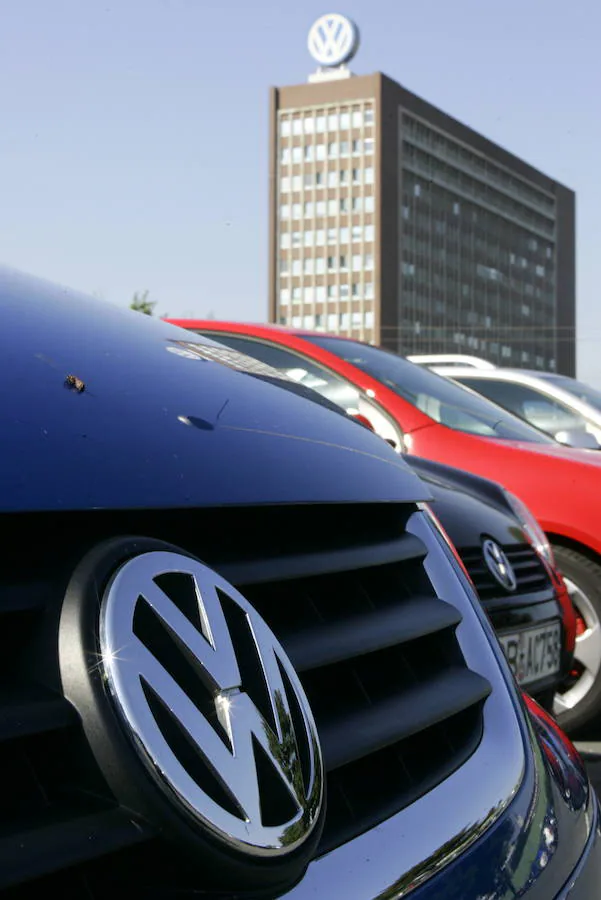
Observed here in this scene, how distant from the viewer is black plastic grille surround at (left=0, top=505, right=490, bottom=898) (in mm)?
908

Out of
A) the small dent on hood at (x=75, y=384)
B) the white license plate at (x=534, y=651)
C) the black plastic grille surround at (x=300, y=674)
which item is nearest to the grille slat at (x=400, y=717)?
the black plastic grille surround at (x=300, y=674)

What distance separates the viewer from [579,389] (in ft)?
27.4

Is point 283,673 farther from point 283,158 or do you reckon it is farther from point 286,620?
point 283,158

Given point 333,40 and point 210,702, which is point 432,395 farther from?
point 333,40

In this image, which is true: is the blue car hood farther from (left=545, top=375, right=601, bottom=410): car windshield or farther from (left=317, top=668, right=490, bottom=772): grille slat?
(left=545, top=375, right=601, bottom=410): car windshield

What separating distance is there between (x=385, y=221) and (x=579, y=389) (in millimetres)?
102896

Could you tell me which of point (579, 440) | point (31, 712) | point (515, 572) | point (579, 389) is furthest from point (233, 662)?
point (579, 389)

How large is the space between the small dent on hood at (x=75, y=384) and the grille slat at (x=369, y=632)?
13.6 inches

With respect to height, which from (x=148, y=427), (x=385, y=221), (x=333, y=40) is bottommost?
(x=148, y=427)

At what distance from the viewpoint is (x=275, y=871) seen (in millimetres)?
965

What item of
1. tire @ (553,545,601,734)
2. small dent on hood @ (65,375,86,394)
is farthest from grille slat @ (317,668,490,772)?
tire @ (553,545,601,734)

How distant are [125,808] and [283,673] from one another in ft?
0.73

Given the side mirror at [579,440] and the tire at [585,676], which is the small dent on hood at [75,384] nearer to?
the tire at [585,676]

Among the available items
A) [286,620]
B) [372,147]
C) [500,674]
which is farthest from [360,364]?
[372,147]
